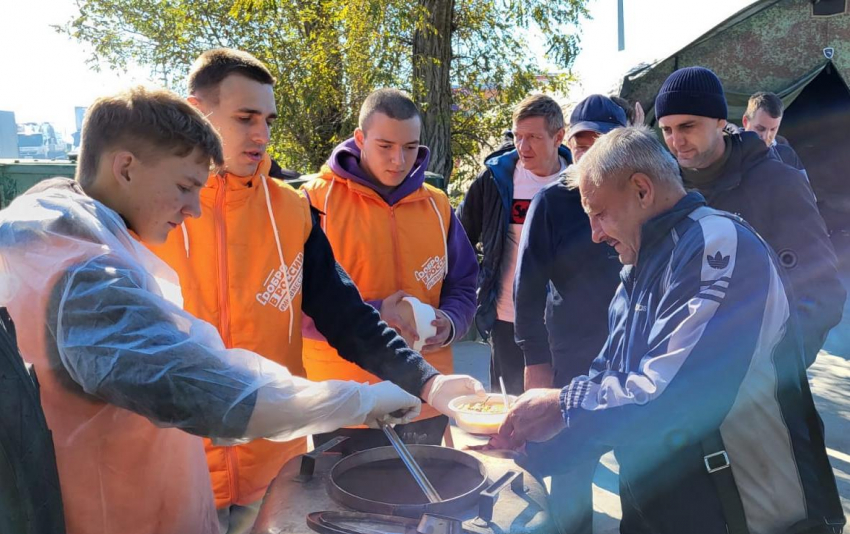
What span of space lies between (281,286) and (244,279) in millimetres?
116

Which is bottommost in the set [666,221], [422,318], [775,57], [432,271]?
[422,318]

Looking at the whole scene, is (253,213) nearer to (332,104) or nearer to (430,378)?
(430,378)

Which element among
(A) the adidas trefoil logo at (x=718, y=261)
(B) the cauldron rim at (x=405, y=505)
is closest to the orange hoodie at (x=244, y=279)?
(B) the cauldron rim at (x=405, y=505)

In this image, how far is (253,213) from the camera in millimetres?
2135

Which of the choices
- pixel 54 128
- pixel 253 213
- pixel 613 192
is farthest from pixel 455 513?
pixel 54 128

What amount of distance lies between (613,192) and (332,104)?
314 inches

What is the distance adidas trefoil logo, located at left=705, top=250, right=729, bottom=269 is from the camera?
167cm

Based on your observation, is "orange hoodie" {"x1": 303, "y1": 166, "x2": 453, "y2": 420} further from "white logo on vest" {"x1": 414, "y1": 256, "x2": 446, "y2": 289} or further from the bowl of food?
the bowl of food

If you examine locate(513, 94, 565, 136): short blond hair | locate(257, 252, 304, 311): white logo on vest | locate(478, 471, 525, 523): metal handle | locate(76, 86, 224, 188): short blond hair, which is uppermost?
locate(513, 94, 565, 136): short blond hair

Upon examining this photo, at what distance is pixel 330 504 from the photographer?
163 centimetres

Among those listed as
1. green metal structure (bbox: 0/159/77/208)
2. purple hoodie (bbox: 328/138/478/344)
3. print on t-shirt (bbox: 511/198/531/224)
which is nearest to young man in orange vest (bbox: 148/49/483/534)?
purple hoodie (bbox: 328/138/478/344)

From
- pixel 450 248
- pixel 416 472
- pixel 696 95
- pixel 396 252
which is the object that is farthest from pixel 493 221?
pixel 416 472

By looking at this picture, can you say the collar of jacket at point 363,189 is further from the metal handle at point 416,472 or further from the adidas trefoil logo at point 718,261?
the adidas trefoil logo at point 718,261

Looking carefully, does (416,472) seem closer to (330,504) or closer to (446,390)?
(330,504)
